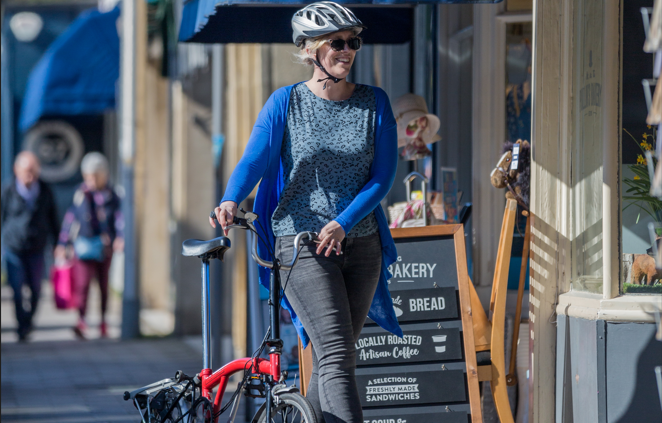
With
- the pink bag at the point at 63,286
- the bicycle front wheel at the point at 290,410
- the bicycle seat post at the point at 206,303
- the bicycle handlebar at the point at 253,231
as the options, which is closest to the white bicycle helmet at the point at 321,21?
the bicycle handlebar at the point at 253,231

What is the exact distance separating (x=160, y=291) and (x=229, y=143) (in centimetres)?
511

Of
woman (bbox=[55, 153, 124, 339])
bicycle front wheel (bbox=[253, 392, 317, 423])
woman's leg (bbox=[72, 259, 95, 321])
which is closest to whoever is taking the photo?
bicycle front wheel (bbox=[253, 392, 317, 423])

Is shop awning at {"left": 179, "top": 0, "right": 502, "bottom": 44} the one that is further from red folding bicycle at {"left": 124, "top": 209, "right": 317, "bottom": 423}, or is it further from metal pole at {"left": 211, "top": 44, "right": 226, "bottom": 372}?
red folding bicycle at {"left": 124, "top": 209, "right": 317, "bottom": 423}

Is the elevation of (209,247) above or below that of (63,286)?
above

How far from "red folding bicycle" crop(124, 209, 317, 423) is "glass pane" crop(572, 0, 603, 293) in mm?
1523

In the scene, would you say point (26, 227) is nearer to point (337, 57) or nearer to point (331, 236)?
point (337, 57)

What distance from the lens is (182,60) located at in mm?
12227

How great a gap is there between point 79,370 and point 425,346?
4.60 metres

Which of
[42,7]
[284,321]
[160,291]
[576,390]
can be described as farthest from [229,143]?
[42,7]

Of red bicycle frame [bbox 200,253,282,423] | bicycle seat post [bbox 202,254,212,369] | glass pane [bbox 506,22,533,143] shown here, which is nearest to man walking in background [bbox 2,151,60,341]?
glass pane [bbox 506,22,533,143]

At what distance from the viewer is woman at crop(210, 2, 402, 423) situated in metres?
3.64

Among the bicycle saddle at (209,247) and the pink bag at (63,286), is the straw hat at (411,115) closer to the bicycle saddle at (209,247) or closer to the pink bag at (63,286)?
the bicycle saddle at (209,247)

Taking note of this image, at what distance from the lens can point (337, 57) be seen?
147 inches

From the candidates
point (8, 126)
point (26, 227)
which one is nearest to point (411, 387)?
point (26, 227)
